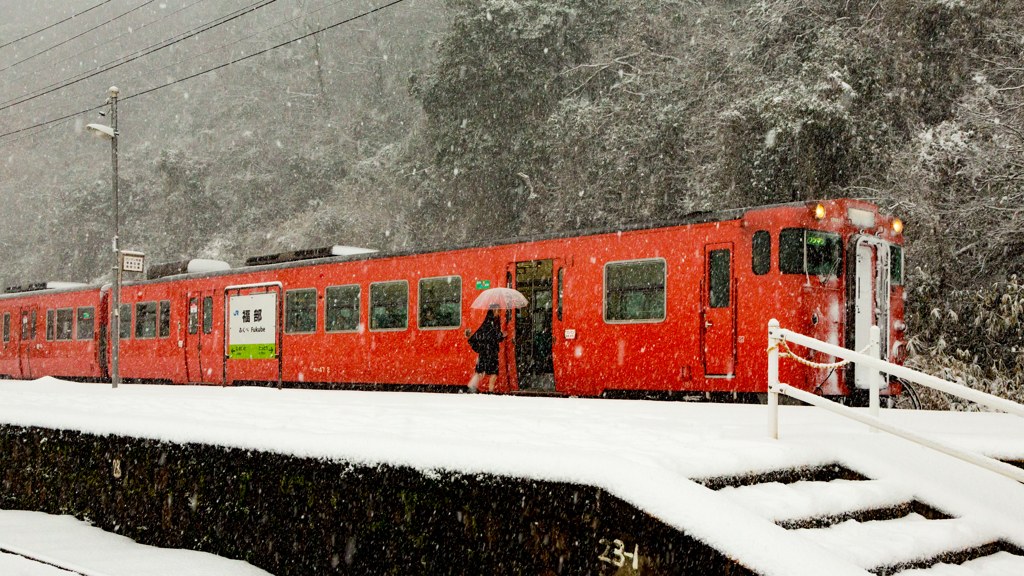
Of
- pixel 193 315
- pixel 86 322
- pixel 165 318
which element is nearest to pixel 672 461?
pixel 193 315

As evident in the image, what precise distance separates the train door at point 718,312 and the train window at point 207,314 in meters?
12.2

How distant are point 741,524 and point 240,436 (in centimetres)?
397

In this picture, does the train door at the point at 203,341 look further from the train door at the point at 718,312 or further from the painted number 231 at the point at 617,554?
the painted number 231 at the point at 617,554

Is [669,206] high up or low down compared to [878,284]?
up

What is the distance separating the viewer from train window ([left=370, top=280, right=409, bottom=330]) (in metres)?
16.1

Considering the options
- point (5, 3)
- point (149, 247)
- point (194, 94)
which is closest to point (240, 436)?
point (149, 247)

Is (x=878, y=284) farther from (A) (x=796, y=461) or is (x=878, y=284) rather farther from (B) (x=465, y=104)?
(B) (x=465, y=104)

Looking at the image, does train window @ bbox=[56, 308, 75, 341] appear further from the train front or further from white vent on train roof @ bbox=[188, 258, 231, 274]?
the train front

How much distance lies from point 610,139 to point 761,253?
43.7 feet

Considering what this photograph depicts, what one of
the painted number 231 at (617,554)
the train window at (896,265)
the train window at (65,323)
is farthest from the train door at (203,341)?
the painted number 231 at (617,554)

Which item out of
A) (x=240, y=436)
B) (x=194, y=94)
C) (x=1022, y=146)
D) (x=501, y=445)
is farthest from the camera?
(x=194, y=94)

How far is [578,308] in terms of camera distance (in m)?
13.6

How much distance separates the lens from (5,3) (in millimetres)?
78438

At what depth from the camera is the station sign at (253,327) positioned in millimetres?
18625
